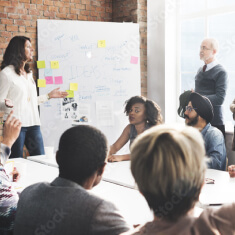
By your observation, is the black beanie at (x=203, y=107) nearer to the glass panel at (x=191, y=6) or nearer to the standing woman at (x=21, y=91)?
the standing woman at (x=21, y=91)

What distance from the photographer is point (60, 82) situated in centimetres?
472

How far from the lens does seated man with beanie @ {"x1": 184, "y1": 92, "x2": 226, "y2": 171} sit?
274 cm

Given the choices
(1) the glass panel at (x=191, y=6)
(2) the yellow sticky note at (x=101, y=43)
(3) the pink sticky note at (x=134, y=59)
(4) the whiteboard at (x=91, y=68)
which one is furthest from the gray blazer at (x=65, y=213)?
(1) the glass panel at (x=191, y=6)

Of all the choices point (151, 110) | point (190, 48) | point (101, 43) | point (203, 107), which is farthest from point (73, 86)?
point (203, 107)

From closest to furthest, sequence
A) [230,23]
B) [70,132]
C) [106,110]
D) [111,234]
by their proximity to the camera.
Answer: [111,234] < [70,132] < [230,23] < [106,110]

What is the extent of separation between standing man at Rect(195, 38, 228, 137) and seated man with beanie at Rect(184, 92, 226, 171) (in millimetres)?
1001

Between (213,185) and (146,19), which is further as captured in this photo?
(146,19)

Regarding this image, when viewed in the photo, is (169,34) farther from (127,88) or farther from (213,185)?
(213,185)

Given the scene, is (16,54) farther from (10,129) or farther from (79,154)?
(79,154)

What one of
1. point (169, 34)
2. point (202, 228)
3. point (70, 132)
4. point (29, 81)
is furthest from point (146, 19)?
point (202, 228)

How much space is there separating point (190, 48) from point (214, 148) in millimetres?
2644

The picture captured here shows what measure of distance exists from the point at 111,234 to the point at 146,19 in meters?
4.50

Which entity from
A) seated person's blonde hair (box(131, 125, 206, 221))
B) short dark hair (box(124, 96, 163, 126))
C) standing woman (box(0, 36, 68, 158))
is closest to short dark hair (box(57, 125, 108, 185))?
seated person's blonde hair (box(131, 125, 206, 221))

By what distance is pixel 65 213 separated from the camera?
118cm
